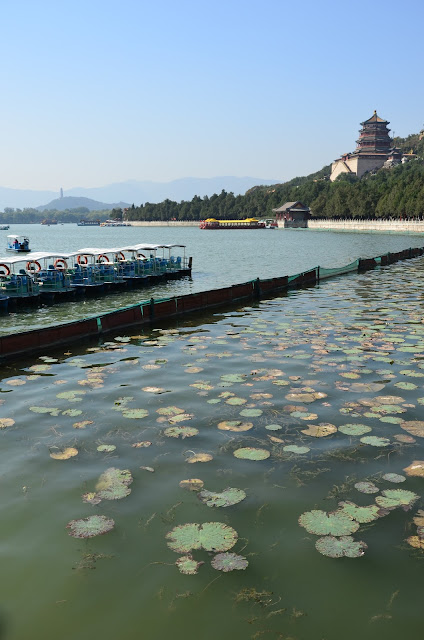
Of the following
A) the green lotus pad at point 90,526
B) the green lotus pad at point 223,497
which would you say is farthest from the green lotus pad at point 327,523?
the green lotus pad at point 90,526

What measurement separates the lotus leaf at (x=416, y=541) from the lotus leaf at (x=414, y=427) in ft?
10.7

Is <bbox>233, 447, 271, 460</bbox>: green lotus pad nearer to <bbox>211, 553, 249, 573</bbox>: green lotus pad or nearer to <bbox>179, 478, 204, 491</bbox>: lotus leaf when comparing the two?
<bbox>179, 478, 204, 491</bbox>: lotus leaf

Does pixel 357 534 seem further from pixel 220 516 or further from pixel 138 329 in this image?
pixel 138 329

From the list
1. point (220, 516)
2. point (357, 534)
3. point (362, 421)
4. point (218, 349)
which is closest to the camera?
point (357, 534)

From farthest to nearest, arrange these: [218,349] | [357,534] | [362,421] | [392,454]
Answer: [218,349], [362,421], [392,454], [357,534]

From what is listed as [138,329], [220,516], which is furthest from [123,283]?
[220,516]

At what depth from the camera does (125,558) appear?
20.3 ft

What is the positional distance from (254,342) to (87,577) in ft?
39.7

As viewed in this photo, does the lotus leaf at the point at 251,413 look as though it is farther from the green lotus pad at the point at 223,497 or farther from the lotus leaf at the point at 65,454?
the lotus leaf at the point at 65,454

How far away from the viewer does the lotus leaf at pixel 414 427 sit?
380 inches

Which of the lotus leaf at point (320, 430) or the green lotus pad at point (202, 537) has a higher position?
the lotus leaf at point (320, 430)

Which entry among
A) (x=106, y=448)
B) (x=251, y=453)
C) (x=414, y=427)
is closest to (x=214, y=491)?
(x=251, y=453)

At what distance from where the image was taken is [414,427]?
991cm

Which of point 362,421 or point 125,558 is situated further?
point 362,421
